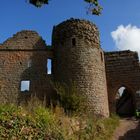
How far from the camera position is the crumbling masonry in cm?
2019

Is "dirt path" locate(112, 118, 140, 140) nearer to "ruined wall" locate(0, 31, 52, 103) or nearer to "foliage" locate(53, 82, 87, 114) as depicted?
"foliage" locate(53, 82, 87, 114)

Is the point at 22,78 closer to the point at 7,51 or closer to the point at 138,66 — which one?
the point at 7,51

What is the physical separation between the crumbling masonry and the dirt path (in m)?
1.56

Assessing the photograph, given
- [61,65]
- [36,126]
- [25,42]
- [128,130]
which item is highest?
[25,42]

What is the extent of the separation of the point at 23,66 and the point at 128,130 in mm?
9024

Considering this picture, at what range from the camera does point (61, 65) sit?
68.6 ft

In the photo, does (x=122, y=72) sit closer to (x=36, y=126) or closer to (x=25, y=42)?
(x=25, y=42)

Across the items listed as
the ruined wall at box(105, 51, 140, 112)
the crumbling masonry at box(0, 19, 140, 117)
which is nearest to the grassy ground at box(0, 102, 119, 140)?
the crumbling masonry at box(0, 19, 140, 117)

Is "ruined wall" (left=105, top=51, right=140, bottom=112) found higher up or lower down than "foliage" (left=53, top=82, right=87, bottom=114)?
higher up

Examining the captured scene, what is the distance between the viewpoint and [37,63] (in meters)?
22.1

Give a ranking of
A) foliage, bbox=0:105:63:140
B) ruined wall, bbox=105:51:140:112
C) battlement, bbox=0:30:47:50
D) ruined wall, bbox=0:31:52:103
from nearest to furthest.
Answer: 1. foliage, bbox=0:105:63:140
2. ruined wall, bbox=0:31:52:103
3. battlement, bbox=0:30:47:50
4. ruined wall, bbox=105:51:140:112

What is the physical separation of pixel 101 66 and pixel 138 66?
171 inches

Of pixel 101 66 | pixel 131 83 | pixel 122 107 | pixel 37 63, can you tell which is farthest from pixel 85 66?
pixel 122 107

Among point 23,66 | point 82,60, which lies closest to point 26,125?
point 82,60
